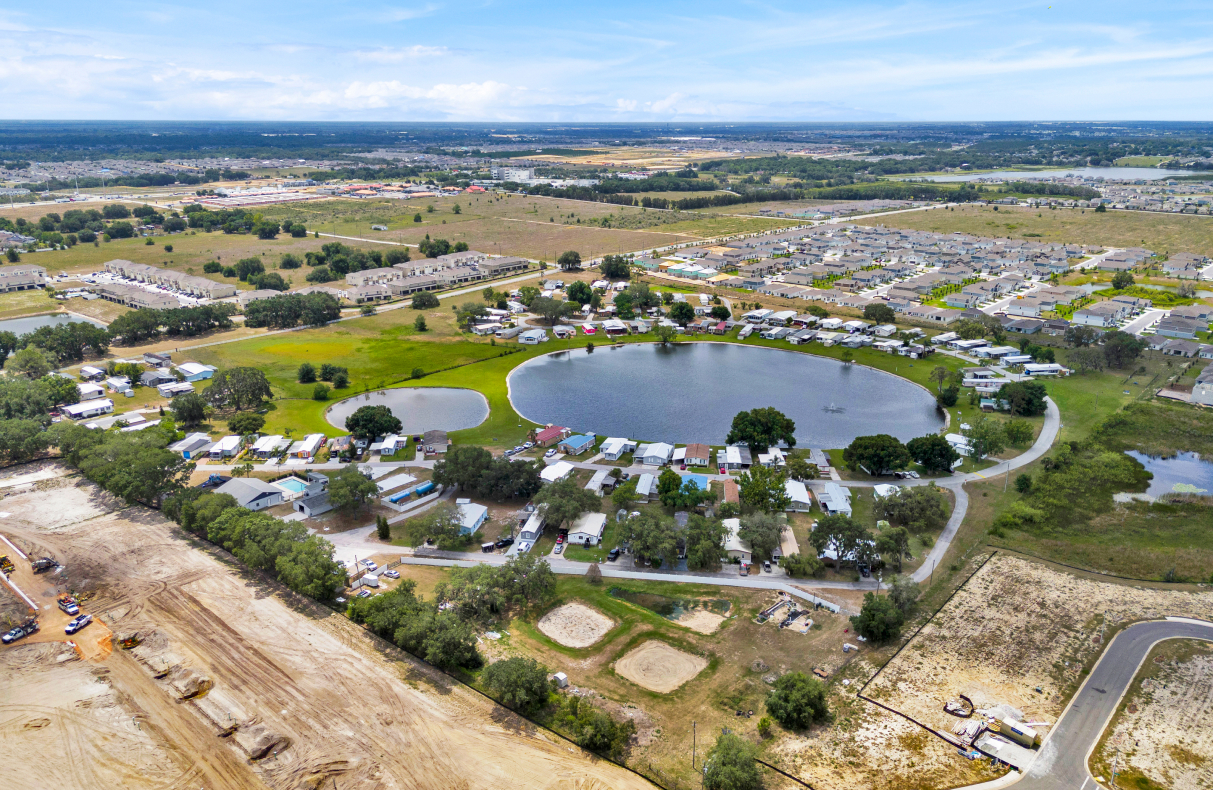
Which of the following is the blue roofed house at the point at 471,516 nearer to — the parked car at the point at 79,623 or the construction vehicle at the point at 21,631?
the parked car at the point at 79,623

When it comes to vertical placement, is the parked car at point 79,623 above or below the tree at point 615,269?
below

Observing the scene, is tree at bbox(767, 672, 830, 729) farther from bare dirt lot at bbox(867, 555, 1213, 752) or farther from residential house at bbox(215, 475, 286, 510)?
residential house at bbox(215, 475, 286, 510)

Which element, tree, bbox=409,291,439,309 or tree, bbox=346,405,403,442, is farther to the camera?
tree, bbox=409,291,439,309

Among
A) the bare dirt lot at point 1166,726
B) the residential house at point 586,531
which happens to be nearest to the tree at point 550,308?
the residential house at point 586,531

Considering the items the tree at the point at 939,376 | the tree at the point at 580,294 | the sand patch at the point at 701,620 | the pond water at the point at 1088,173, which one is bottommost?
the sand patch at the point at 701,620

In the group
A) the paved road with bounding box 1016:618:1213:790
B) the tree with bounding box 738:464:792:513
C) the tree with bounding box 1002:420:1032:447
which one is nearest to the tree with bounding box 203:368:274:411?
the tree with bounding box 738:464:792:513
